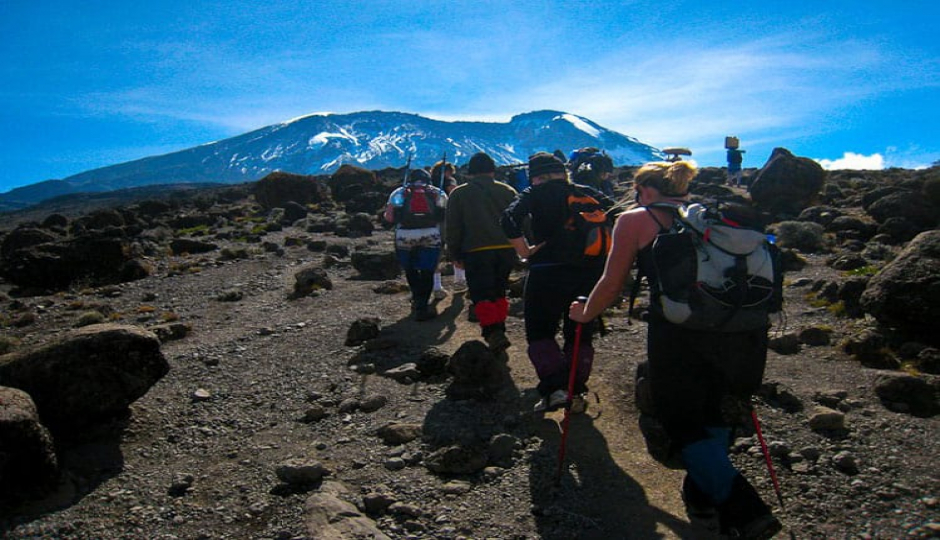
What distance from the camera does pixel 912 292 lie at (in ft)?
21.5

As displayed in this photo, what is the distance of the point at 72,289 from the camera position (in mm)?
13648

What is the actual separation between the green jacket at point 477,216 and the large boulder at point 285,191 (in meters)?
29.7

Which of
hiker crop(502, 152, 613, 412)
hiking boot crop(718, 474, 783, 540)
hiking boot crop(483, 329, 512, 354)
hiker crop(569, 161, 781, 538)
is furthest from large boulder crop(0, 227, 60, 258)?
hiking boot crop(718, 474, 783, 540)

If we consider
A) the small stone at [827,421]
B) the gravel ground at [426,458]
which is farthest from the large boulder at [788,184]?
the small stone at [827,421]

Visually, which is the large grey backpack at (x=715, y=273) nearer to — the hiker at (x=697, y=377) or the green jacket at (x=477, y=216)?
the hiker at (x=697, y=377)

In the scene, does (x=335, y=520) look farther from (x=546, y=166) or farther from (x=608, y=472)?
(x=546, y=166)

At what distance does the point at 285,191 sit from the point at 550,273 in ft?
108

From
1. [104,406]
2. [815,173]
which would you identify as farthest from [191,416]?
[815,173]

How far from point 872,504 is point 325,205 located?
32735mm

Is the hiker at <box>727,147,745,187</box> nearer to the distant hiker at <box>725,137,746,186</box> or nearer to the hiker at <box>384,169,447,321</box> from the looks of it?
the distant hiker at <box>725,137,746,186</box>

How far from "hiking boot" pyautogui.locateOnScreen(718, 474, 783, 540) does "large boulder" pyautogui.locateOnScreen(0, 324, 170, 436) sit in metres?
4.78

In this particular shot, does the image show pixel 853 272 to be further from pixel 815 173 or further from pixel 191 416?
pixel 815 173

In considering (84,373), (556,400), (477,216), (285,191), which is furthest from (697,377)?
(285,191)

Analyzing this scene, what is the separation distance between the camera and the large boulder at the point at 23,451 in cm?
366
